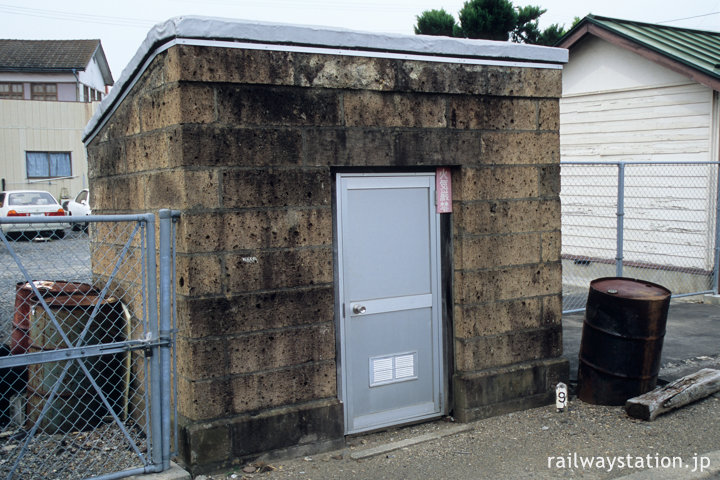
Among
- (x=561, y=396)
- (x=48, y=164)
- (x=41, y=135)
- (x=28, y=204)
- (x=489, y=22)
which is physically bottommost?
(x=561, y=396)

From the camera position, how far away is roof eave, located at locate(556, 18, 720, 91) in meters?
9.56

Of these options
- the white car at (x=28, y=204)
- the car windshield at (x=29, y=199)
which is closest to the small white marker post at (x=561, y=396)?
the white car at (x=28, y=204)

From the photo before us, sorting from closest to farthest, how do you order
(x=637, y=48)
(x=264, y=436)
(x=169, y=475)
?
(x=169, y=475), (x=264, y=436), (x=637, y=48)

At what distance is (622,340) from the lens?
5750mm

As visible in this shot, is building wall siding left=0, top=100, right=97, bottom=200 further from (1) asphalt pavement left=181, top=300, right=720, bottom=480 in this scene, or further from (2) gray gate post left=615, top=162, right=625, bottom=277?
(1) asphalt pavement left=181, top=300, right=720, bottom=480

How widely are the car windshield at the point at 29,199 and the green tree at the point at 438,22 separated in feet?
44.6

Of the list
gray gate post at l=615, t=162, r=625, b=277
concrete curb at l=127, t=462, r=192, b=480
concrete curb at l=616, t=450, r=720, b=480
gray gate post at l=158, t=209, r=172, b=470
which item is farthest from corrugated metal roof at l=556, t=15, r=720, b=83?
concrete curb at l=127, t=462, r=192, b=480

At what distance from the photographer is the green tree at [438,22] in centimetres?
2456

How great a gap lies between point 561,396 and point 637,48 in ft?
22.4

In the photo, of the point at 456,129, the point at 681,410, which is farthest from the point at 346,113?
the point at 681,410

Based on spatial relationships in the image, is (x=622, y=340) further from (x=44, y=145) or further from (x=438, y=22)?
(x=44, y=145)

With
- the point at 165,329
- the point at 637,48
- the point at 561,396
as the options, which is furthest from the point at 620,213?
the point at 165,329

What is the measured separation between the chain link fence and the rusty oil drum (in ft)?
12.0

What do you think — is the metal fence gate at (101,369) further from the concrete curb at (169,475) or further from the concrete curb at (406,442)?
the concrete curb at (406,442)
